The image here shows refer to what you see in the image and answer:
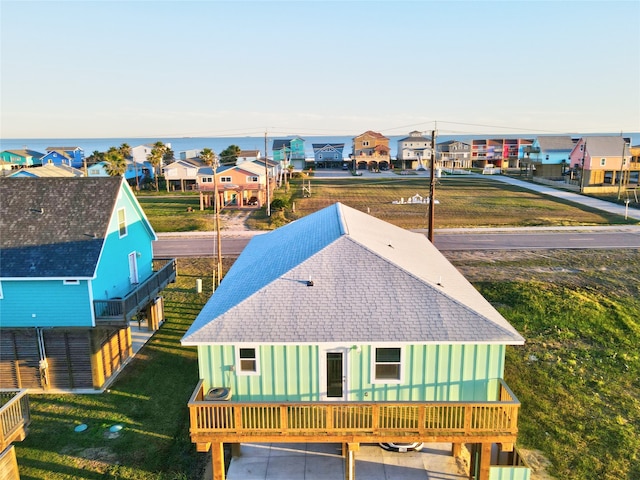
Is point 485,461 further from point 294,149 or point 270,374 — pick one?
point 294,149

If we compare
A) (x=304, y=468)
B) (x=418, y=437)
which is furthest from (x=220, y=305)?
(x=418, y=437)

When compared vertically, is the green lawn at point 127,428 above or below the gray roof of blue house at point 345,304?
below

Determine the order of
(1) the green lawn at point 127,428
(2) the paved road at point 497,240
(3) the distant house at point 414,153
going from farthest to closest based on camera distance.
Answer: (3) the distant house at point 414,153
(2) the paved road at point 497,240
(1) the green lawn at point 127,428

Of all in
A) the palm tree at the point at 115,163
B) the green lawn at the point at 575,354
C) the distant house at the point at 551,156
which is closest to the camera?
the green lawn at the point at 575,354

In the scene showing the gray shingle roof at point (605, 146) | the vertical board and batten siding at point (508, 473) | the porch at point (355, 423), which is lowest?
the vertical board and batten siding at point (508, 473)

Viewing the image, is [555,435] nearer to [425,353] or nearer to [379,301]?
[425,353]

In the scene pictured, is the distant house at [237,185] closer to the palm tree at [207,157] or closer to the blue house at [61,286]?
the palm tree at [207,157]

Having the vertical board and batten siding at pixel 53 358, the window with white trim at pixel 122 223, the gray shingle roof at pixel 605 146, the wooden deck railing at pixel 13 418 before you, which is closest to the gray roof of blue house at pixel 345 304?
the wooden deck railing at pixel 13 418

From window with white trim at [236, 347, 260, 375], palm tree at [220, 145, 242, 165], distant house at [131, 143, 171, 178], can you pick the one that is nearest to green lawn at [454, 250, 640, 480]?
window with white trim at [236, 347, 260, 375]
